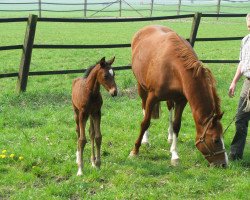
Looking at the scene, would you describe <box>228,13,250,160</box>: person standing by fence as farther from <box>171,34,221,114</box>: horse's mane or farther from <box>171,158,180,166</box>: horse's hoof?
<box>171,158,180,166</box>: horse's hoof

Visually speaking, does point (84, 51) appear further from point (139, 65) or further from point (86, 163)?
point (86, 163)

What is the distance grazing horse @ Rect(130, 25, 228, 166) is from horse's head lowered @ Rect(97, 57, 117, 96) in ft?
3.12

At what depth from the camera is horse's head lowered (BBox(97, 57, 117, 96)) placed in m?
4.90

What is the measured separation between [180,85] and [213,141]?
2.75 feet

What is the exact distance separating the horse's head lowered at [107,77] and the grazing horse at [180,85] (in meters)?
0.95

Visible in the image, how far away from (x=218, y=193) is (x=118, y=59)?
392 inches

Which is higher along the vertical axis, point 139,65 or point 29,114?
point 139,65

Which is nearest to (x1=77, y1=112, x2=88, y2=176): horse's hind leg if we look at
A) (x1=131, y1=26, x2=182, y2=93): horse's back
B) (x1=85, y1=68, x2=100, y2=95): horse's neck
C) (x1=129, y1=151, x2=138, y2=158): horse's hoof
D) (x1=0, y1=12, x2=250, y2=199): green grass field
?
(x1=0, y1=12, x2=250, y2=199): green grass field

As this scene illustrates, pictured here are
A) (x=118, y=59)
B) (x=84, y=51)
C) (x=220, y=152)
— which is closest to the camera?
(x=220, y=152)

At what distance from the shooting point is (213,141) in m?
5.15

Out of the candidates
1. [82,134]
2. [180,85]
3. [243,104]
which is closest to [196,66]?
[180,85]

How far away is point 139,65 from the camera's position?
6703 millimetres

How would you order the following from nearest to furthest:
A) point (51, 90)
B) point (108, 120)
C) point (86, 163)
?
point (86, 163) → point (108, 120) → point (51, 90)

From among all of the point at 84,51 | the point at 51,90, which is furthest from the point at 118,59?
the point at 51,90
